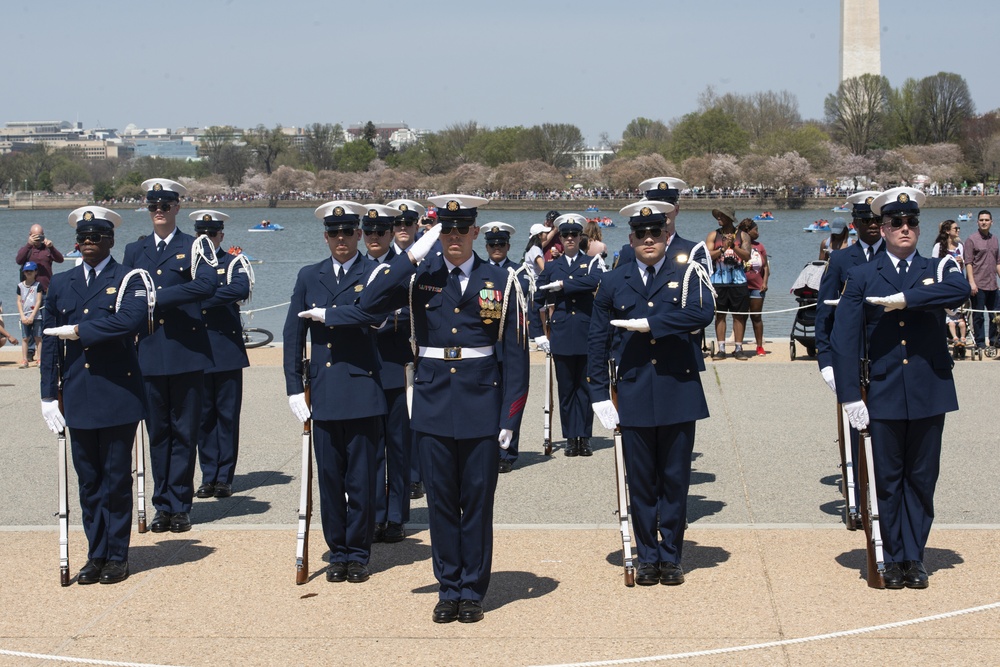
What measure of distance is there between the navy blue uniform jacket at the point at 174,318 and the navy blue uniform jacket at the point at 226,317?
1.65 ft

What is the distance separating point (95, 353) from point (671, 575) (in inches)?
144

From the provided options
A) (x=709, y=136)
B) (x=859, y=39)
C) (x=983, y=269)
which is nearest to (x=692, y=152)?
(x=709, y=136)

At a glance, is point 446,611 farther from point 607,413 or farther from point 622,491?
point 607,413

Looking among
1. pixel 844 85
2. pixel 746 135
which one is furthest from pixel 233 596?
pixel 746 135

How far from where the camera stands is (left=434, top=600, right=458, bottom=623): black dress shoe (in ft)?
22.6

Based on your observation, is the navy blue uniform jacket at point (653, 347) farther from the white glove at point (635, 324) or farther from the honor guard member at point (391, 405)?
the honor guard member at point (391, 405)

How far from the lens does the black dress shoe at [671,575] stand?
7.46 meters

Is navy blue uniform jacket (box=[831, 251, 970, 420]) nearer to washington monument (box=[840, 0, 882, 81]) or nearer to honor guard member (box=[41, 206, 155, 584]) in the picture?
honor guard member (box=[41, 206, 155, 584])

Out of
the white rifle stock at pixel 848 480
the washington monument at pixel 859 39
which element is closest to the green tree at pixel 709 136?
the washington monument at pixel 859 39

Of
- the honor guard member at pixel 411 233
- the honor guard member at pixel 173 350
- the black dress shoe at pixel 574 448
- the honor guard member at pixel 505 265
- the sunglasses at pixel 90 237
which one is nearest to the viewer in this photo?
the sunglasses at pixel 90 237

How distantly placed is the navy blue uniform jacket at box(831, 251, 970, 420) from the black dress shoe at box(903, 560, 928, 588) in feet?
2.70

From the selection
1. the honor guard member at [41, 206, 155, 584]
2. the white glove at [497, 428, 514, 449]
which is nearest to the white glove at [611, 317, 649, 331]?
the white glove at [497, 428, 514, 449]

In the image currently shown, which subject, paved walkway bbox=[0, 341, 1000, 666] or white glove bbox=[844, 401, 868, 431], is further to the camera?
white glove bbox=[844, 401, 868, 431]

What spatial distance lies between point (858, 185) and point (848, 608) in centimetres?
12032
